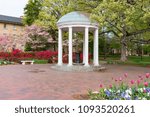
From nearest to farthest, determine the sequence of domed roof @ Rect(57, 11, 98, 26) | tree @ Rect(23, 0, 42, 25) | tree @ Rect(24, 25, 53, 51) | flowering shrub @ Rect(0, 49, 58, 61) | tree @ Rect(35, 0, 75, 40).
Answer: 1. domed roof @ Rect(57, 11, 98, 26)
2. flowering shrub @ Rect(0, 49, 58, 61)
3. tree @ Rect(35, 0, 75, 40)
4. tree @ Rect(24, 25, 53, 51)
5. tree @ Rect(23, 0, 42, 25)

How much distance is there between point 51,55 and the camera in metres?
29.8

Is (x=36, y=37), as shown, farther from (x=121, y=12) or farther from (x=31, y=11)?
(x=121, y=12)

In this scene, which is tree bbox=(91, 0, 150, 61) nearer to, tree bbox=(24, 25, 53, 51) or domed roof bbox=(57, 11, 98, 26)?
domed roof bbox=(57, 11, 98, 26)

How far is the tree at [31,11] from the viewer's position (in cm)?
4188

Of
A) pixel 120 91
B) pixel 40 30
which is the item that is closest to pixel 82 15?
Result: pixel 120 91

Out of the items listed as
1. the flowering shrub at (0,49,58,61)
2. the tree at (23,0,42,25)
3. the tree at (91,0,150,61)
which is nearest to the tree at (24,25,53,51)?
the tree at (23,0,42,25)

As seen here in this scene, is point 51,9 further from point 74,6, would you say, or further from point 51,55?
point 74,6

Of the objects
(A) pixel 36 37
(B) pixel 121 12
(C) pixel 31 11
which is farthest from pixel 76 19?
(C) pixel 31 11

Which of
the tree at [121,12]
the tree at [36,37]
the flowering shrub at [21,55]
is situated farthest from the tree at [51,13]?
the tree at [121,12]

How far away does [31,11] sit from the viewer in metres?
42.0

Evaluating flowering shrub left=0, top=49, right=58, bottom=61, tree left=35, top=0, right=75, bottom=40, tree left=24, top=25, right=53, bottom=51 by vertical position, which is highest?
tree left=35, top=0, right=75, bottom=40

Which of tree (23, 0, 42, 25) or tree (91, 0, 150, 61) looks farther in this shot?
tree (23, 0, 42, 25)

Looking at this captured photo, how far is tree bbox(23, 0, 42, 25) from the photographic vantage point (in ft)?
137

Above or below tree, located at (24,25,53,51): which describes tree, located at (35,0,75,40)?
above
